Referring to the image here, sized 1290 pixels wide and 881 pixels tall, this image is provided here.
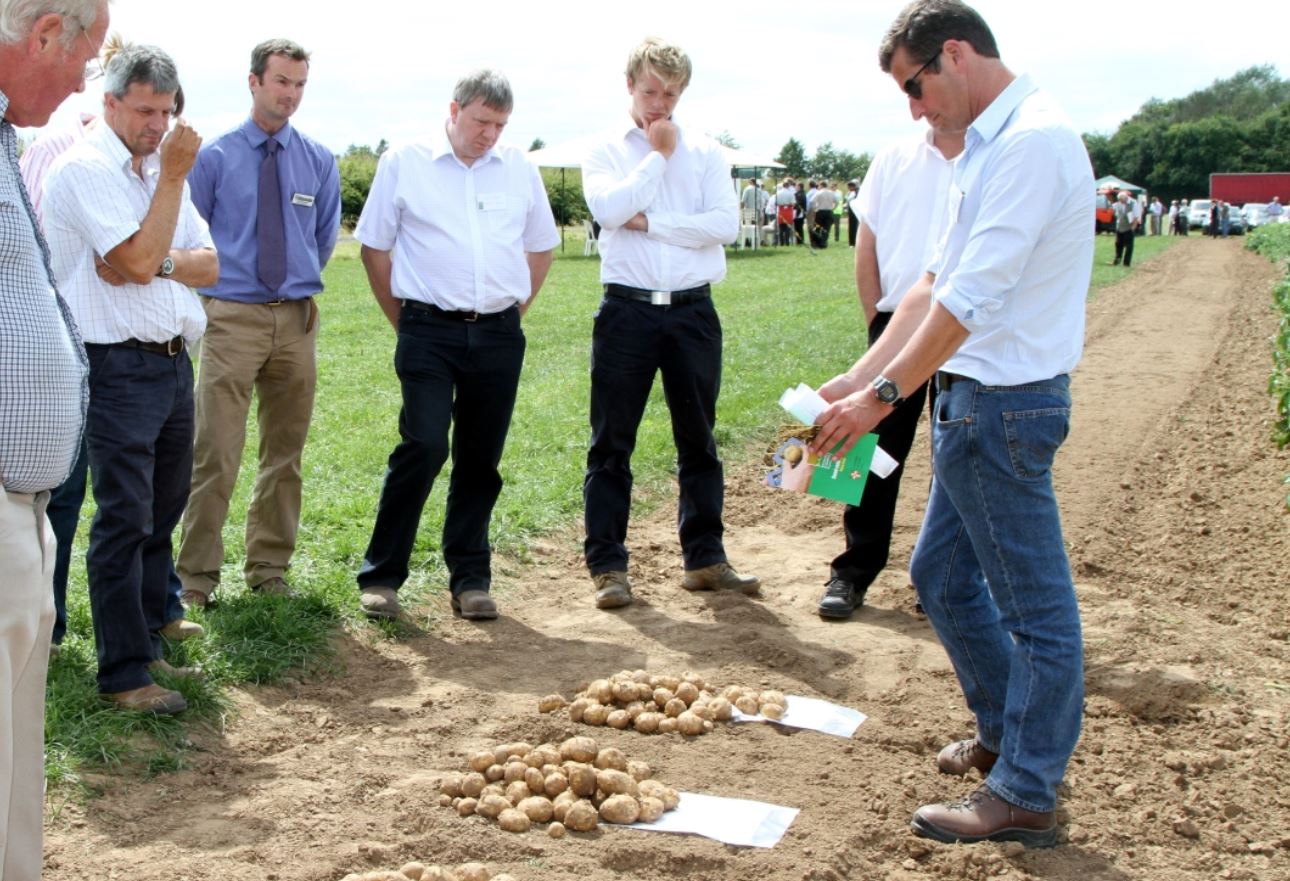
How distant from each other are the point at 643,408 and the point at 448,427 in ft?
3.13

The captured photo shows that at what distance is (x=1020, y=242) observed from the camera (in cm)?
351

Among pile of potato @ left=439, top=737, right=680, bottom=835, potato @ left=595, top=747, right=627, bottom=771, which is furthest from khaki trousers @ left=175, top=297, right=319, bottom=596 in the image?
potato @ left=595, top=747, right=627, bottom=771

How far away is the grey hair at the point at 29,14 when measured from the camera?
2.65 m

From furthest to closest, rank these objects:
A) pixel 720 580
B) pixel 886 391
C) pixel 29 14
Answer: pixel 720 580 < pixel 886 391 < pixel 29 14

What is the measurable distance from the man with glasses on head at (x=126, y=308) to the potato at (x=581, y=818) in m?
1.60

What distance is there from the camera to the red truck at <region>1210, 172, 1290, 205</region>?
244 ft

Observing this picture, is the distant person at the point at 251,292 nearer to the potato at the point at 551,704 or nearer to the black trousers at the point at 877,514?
the potato at the point at 551,704

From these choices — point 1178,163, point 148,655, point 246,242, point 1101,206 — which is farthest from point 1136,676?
point 1178,163

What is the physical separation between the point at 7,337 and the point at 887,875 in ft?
8.55

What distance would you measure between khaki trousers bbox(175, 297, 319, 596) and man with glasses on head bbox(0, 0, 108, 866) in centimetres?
290

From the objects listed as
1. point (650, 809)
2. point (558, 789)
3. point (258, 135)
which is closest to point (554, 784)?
point (558, 789)

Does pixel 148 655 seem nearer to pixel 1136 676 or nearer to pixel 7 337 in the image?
pixel 7 337

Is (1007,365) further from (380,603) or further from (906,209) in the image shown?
(380,603)

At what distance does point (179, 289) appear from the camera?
16.1 ft
